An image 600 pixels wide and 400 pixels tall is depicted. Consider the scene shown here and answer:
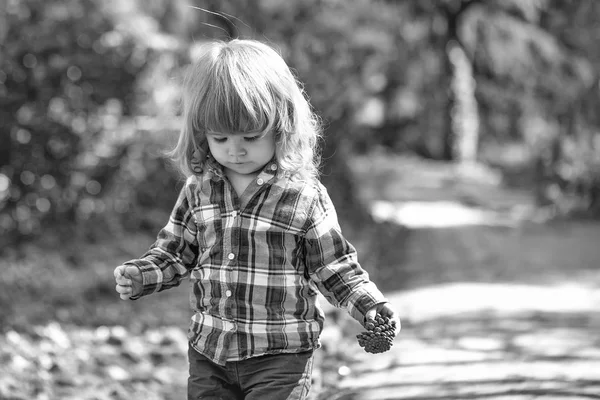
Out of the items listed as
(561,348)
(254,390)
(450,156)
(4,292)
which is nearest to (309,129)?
(254,390)

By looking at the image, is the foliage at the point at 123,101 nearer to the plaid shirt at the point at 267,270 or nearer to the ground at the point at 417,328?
the ground at the point at 417,328

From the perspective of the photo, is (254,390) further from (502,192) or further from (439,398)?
(502,192)

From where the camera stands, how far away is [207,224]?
8.60 feet

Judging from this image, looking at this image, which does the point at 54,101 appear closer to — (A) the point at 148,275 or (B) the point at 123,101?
(B) the point at 123,101

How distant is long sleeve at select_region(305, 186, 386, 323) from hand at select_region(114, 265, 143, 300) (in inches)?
18.7

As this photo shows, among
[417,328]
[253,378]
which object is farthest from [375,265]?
[253,378]

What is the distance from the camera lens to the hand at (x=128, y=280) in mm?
2553

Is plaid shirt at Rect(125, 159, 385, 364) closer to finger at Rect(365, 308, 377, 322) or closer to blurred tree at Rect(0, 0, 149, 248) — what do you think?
finger at Rect(365, 308, 377, 322)

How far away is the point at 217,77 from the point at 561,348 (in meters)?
2.53

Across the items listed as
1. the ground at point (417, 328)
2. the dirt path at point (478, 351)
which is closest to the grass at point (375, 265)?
the ground at point (417, 328)

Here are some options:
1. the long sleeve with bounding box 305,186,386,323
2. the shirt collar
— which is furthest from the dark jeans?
the shirt collar

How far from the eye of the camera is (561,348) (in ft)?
14.2

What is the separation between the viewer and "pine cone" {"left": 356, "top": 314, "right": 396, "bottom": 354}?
7.86ft

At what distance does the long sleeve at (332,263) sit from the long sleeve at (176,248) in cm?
36
